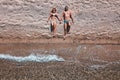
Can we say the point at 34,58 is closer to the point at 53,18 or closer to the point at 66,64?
the point at 66,64

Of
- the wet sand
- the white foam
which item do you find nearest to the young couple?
the wet sand

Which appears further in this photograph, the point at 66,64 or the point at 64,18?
the point at 64,18

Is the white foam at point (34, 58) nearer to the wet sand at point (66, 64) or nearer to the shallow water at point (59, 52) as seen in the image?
the shallow water at point (59, 52)

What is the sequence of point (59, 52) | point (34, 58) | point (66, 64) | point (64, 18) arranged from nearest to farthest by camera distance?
point (66, 64), point (34, 58), point (59, 52), point (64, 18)

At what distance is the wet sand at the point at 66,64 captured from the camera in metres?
3.37

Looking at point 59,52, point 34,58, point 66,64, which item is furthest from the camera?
point 59,52

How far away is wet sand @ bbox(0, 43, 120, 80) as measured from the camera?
337 cm

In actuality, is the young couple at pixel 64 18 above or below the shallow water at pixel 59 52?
above

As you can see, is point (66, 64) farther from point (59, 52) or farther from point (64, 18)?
point (64, 18)

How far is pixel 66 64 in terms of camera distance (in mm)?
3930

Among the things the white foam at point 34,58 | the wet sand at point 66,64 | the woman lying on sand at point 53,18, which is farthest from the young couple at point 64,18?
the white foam at point 34,58

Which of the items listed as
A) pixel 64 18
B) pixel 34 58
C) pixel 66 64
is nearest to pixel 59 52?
pixel 34 58

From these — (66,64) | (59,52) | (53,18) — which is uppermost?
(53,18)

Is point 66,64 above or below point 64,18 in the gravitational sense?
below
